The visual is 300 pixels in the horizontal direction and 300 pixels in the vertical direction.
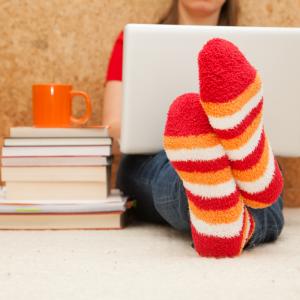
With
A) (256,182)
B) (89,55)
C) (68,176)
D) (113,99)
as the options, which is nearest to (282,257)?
(256,182)

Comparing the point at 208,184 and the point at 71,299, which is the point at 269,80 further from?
the point at 71,299

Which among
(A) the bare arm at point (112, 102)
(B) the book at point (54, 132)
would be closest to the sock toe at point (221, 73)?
(B) the book at point (54, 132)

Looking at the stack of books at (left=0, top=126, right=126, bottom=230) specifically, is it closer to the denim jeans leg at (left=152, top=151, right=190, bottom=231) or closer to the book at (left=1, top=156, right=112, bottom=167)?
the book at (left=1, top=156, right=112, bottom=167)

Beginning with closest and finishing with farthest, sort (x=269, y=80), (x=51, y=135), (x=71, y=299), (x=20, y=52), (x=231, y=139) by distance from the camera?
(x=71, y=299) → (x=231, y=139) → (x=269, y=80) → (x=51, y=135) → (x=20, y=52)

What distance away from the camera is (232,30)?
3.66 ft

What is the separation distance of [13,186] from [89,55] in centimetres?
64

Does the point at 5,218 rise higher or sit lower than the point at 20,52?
lower

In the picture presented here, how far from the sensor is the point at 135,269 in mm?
936

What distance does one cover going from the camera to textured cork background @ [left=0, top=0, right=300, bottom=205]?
5.97 ft

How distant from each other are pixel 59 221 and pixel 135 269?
0.46 m

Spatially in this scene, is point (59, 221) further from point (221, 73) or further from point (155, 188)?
point (221, 73)

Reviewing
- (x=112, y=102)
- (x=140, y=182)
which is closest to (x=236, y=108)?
(x=140, y=182)

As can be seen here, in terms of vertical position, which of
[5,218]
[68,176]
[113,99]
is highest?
[113,99]

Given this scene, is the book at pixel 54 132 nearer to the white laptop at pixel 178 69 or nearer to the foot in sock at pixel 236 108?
the white laptop at pixel 178 69
